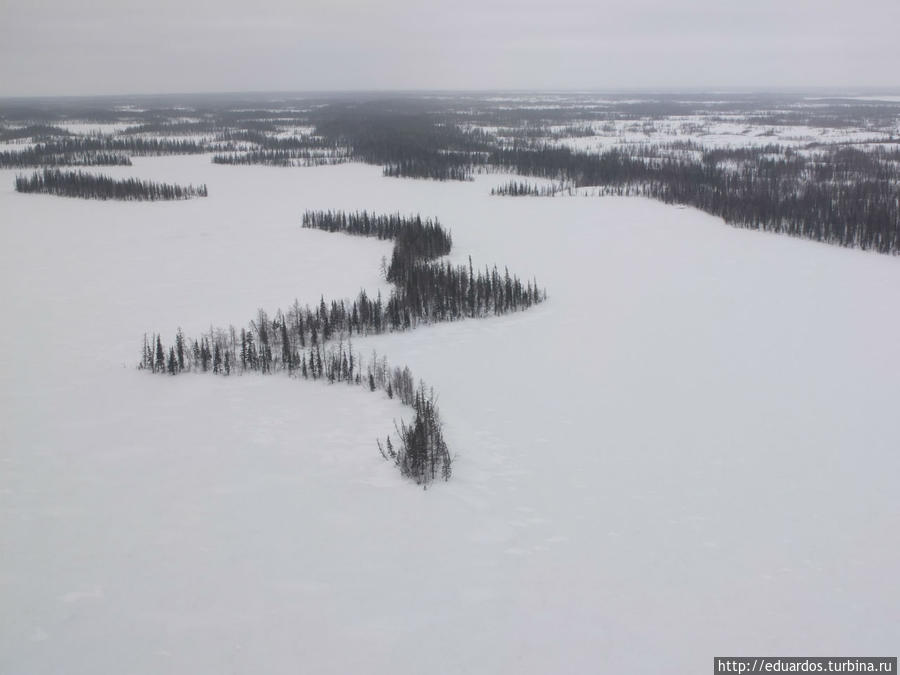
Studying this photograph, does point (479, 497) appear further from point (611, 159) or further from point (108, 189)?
point (611, 159)

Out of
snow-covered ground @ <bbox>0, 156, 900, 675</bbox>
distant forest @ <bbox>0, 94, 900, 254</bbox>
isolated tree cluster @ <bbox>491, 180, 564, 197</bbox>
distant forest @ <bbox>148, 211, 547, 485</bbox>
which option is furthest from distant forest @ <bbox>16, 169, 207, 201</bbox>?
snow-covered ground @ <bbox>0, 156, 900, 675</bbox>

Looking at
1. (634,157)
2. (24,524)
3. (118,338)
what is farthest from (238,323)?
(634,157)

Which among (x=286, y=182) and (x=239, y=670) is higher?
(x=286, y=182)

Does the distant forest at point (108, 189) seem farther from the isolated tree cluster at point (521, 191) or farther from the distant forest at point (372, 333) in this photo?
the distant forest at point (372, 333)

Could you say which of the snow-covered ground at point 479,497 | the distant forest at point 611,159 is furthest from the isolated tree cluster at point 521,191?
the snow-covered ground at point 479,497

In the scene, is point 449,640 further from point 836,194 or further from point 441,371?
point 836,194

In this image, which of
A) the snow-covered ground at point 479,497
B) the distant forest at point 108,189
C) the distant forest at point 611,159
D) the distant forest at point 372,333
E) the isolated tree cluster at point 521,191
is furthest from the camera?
the isolated tree cluster at point 521,191

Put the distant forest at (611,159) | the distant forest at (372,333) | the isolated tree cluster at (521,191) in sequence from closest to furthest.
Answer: the distant forest at (372,333), the distant forest at (611,159), the isolated tree cluster at (521,191)

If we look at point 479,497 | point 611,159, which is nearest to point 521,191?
point 611,159
